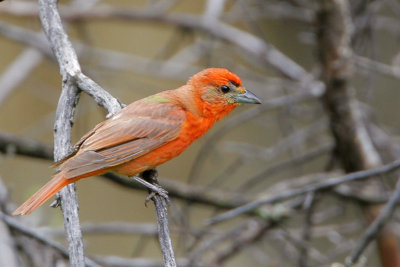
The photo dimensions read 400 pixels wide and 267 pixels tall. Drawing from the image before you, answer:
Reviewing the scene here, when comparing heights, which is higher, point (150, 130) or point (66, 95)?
point (150, 130)

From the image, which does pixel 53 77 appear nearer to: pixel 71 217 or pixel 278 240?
pixel 278 240

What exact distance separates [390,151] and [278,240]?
1.11 metres

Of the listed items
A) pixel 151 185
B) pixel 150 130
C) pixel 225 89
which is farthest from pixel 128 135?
pixel 225 89

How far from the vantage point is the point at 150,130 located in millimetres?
3729

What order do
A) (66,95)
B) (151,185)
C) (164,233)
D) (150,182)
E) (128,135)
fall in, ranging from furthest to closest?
(128,135) → (150,182) → (151,185) → (66,95) → (164,233)

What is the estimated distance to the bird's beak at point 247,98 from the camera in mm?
4062

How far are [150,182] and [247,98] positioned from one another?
0.93m

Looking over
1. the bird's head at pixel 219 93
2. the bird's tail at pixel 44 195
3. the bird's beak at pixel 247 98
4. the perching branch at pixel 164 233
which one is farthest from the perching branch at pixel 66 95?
the bird's beak at pixel 247 98

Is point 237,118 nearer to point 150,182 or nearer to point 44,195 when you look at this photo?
point 150,182

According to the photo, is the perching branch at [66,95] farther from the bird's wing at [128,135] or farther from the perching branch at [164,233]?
the perching branch at [164,233]

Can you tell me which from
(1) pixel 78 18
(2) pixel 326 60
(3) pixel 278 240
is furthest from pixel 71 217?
(1) pixel 78 18

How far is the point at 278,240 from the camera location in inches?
206

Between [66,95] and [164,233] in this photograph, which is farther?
[66,95]

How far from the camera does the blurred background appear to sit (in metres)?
4.53
